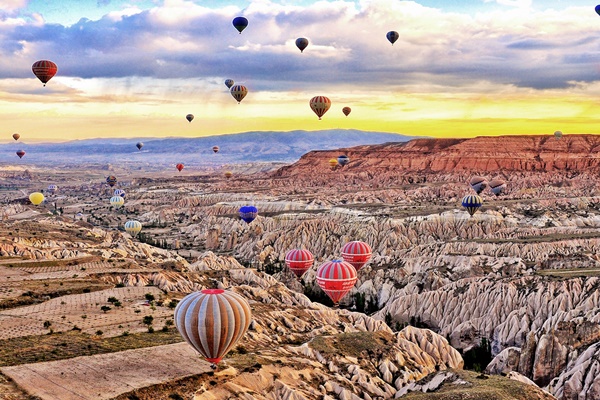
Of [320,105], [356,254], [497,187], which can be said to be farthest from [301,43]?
[497,187]

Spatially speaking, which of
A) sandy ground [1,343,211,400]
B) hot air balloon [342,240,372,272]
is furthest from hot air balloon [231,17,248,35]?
sandy ground [1,343,211,400]

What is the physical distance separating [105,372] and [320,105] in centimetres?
6250

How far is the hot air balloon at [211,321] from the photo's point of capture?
3216 centimetres

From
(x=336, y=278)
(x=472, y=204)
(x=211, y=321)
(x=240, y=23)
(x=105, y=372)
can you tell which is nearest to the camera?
(x=211, y=321)

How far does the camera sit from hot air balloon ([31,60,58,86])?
82000mm

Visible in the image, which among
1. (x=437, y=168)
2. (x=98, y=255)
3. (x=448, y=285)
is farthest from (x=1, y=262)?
(x=437, y=168)

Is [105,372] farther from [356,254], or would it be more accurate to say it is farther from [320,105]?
[320,105]

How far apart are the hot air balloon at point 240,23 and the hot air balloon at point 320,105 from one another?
13.3 m

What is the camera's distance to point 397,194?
507 ft

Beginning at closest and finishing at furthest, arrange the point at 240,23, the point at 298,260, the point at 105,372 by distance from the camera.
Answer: the point at 105,372 → the point at 298,260 → the point at 240,23

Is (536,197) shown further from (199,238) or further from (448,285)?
(448,285)

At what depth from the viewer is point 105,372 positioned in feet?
109

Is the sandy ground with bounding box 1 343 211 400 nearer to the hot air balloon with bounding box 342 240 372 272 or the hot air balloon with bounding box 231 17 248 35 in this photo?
the hot air balloon with bounding box 342 240 372 272

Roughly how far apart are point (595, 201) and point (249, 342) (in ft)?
353
